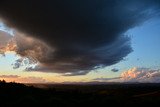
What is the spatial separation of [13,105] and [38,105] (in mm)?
4462

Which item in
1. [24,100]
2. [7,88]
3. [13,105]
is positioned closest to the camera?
[13,105]

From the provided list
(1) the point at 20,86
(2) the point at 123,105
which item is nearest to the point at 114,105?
(2) the point at 123,105

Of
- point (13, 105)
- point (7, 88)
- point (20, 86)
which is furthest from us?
point (20, 86)

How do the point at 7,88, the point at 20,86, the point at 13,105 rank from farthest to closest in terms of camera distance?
the point at 20,86 → the point at 7,88 → the point at 13,105

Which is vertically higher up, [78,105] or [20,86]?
[20,86]

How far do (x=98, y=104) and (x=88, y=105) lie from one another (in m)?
2.09

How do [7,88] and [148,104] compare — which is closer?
[148,104]

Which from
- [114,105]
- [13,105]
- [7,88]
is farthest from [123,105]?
[7,88]

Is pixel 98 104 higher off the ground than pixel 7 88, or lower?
lower

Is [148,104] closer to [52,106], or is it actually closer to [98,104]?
[98,104]

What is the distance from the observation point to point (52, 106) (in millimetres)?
55750

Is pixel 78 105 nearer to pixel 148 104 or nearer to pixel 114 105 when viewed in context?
pixel 114 105

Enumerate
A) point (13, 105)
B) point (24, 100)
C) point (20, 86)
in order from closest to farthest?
point (13, 105) < point (24, 100) < point (20, 86)

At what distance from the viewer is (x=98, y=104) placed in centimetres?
5791
